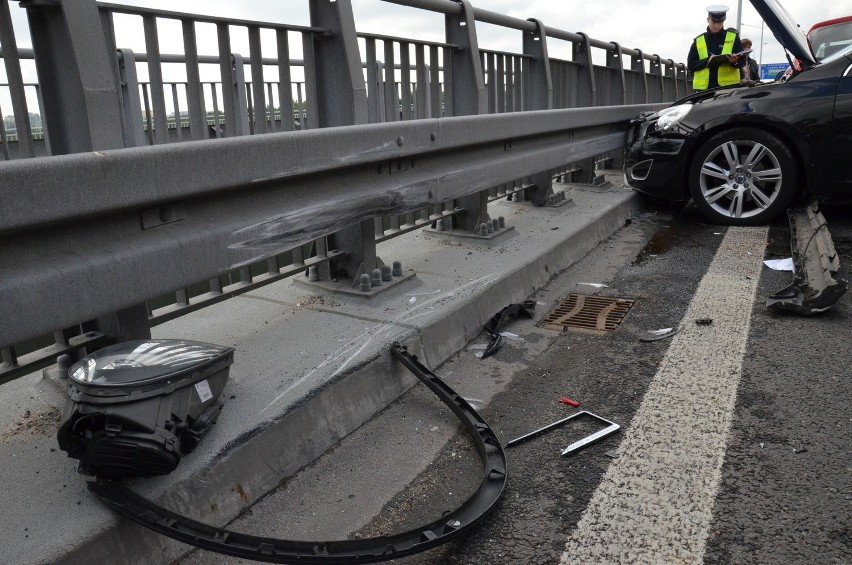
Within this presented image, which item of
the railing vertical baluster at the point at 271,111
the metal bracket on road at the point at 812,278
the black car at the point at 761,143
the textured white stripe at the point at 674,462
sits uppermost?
the railing vertical baluster at the point at 271,111

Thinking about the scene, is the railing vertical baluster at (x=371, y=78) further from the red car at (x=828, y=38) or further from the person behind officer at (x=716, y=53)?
the person behind officer at (x=716, y=53)

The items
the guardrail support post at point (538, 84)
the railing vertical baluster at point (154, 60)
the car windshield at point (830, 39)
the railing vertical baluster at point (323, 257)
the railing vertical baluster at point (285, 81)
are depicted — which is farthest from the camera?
the car windshield at point (830, 39)

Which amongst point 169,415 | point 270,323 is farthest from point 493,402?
point 169,415

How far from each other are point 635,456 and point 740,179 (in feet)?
15.9

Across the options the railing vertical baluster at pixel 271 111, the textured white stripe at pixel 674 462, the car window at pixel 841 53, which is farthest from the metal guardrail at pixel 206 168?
the car window at pixel 841 53

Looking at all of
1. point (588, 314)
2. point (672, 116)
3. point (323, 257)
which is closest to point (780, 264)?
point (588, 314)

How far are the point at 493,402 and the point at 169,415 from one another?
1510 millimetres

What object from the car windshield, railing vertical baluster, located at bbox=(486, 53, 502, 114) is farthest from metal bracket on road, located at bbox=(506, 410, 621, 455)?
the car windshield

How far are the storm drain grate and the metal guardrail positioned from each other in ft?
3.17

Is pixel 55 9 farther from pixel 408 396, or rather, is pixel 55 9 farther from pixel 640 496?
pixel 640 496

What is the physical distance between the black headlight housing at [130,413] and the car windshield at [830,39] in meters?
6.72

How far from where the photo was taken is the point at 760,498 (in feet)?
7.95

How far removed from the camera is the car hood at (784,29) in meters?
6.83

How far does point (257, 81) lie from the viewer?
11.5 feet
